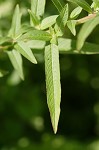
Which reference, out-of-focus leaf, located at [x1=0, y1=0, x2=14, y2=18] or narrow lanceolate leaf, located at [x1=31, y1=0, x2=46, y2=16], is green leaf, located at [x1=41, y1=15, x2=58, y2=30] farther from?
out-of-focus leaf, located at [x1=0, y1=0, x2=14, y2=18]

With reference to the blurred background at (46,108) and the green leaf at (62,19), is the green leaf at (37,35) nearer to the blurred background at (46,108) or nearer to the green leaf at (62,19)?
the green leaf at (62,19)

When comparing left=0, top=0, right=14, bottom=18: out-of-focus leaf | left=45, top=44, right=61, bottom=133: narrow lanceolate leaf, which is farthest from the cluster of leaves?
left=0, top=0, right=14, bottom=18: out-of-focus leaf

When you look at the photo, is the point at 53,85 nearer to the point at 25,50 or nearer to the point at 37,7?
the point at 25,50

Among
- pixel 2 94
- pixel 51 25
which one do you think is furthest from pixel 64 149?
pixel 51 25

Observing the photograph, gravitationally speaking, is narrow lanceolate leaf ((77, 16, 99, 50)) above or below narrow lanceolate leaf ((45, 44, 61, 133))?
above

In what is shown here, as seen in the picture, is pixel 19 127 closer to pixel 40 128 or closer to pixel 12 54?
pixel 40 128

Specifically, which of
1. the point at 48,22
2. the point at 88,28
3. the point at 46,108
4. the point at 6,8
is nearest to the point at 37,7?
the point at 48,22
